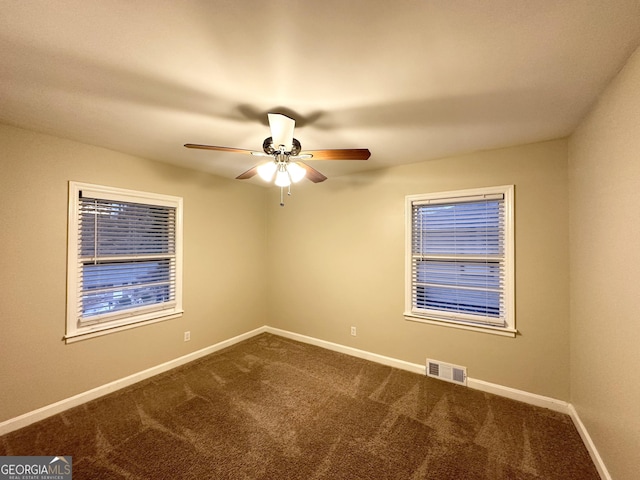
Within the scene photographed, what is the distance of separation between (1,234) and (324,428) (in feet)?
9.84

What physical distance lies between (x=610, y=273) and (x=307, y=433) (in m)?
2.35

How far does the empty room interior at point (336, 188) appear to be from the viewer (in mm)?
1218

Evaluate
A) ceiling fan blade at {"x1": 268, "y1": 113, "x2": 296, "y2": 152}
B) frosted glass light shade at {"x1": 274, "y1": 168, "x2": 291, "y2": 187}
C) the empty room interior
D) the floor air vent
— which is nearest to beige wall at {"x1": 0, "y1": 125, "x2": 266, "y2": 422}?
the empty room interior

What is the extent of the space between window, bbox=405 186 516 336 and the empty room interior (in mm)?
26

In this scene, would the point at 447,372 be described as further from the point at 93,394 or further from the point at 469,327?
the point at 93,394

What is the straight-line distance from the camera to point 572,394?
2.21 metres

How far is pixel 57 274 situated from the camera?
7.54 feet

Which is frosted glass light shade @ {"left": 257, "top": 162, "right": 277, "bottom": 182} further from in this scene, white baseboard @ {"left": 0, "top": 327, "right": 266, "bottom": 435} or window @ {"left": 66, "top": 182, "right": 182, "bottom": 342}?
white baseboard @ {"left": 0, "top": 327, "right": 266, "bottom": 435}

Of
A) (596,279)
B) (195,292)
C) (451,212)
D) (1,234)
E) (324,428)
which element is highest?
(451,212)

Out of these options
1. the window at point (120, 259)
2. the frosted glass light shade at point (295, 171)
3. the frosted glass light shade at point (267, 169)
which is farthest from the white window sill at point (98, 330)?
the frosted glass light shade at point (295, 171)

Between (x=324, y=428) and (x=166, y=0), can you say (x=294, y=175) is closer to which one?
(x=166, y=0)

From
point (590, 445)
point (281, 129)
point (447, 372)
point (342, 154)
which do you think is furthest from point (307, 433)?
point (281, 129)

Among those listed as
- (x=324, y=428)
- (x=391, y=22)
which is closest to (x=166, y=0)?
(x=391, y=22)

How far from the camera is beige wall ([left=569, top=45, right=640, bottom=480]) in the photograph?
1336 mm
